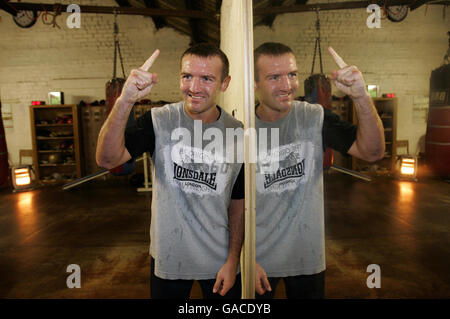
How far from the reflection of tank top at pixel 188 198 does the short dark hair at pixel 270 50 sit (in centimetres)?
23

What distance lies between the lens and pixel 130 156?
99 centimetres

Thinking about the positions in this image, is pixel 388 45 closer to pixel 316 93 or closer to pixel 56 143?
pixel 316 93

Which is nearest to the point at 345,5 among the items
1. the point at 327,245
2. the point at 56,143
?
the point at 327,245

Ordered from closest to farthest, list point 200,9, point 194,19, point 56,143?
1. point 200,9
2. point 194,19
3. point 56,143

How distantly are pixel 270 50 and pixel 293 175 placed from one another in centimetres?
43

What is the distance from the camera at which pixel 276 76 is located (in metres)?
0.92

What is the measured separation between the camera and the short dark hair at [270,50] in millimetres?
925

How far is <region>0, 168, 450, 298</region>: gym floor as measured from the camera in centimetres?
211

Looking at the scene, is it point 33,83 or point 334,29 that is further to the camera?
point 33,83

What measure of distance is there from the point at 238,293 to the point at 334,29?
1126 millimetres
